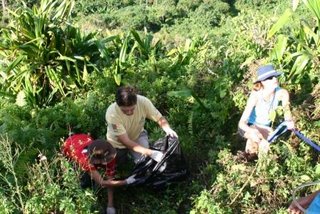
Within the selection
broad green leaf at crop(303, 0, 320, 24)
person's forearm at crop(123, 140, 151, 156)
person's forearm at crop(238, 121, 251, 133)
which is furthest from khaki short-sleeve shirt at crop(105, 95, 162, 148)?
broad green leaf at crop(303, 0, 320, 24)

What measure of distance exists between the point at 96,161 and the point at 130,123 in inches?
20.9

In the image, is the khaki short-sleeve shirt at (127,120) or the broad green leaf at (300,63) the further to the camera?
the broad green leaf at (300,63)

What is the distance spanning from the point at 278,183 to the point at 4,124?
266cm

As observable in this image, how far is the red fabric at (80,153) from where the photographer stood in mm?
3912

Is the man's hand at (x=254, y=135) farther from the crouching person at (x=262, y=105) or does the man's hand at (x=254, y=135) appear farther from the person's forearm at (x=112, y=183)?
the person's forearm at (x=112, y=183)

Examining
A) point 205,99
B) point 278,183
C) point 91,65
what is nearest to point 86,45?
point 91,65

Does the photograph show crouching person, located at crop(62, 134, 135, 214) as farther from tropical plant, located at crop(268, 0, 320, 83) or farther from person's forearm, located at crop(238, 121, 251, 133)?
tropical plant, located at crop(268, 0, 320, 83)

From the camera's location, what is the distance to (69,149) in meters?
4.12

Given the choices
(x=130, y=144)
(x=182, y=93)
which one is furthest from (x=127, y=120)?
(x=182, y=93)

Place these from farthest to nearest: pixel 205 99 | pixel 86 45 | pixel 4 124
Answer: pixel 86 45 → pixel 205 99 → pixel 4 124

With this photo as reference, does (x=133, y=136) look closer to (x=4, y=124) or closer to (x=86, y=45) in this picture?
(x=4, y=124)

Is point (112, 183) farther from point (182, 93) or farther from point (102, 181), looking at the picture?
point (182, 93)

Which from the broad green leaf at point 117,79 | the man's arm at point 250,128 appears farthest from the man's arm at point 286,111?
the broad green leaf at point 117,79

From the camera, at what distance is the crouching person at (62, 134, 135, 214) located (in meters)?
3.89
